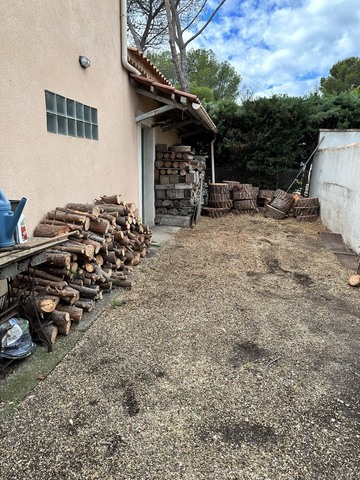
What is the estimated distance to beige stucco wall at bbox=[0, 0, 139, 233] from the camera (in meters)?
3.20

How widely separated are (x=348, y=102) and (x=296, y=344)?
11.1 metres

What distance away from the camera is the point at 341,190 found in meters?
7.62

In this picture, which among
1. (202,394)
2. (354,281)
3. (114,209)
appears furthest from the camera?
(114,209)

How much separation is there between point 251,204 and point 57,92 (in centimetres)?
751

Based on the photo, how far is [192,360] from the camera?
2805mm

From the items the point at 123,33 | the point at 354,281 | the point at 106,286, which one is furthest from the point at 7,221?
the point at 123,33

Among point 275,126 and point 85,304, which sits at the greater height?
point 275,126

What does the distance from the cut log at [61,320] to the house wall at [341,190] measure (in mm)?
5480

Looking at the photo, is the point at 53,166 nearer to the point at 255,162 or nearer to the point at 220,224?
the point at 220,224

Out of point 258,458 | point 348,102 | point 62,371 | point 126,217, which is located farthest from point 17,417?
point 348,102

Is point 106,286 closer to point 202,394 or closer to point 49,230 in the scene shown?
point 49,230

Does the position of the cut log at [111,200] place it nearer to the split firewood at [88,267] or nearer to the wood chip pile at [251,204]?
the split firewood at [88,267]

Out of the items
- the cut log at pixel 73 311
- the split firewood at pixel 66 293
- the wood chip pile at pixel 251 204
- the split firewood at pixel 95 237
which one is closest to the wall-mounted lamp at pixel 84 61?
the split firewood at pixel 95 237

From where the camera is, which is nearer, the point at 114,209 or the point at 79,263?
the point at 79,263
